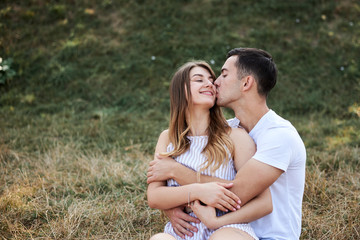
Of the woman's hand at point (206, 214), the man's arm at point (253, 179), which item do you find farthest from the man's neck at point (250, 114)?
the woman's hand at point (206, 214)

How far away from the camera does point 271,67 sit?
2799 mm

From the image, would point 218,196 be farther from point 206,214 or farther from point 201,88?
point 201,88

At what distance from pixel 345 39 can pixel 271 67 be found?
6.76 metres

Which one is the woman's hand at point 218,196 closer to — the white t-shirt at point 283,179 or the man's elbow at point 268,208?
the man's elbow at point 268,208

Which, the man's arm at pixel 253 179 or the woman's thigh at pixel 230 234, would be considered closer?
the woman's thigh at pixel 230 234

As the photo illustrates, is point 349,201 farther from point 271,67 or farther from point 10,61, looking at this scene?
point 10,61

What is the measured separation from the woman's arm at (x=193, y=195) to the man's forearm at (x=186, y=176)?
101 mm

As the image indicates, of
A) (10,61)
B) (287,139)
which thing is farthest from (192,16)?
(287,139)

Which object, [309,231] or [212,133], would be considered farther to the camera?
[309,231]

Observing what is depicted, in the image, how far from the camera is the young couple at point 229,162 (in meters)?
2.20

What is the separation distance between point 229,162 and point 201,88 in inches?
26.9

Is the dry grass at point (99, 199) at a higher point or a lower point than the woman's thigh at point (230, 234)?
lower

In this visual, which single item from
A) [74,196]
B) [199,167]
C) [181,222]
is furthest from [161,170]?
[74,196]

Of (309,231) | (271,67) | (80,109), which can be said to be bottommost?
(80,109)
